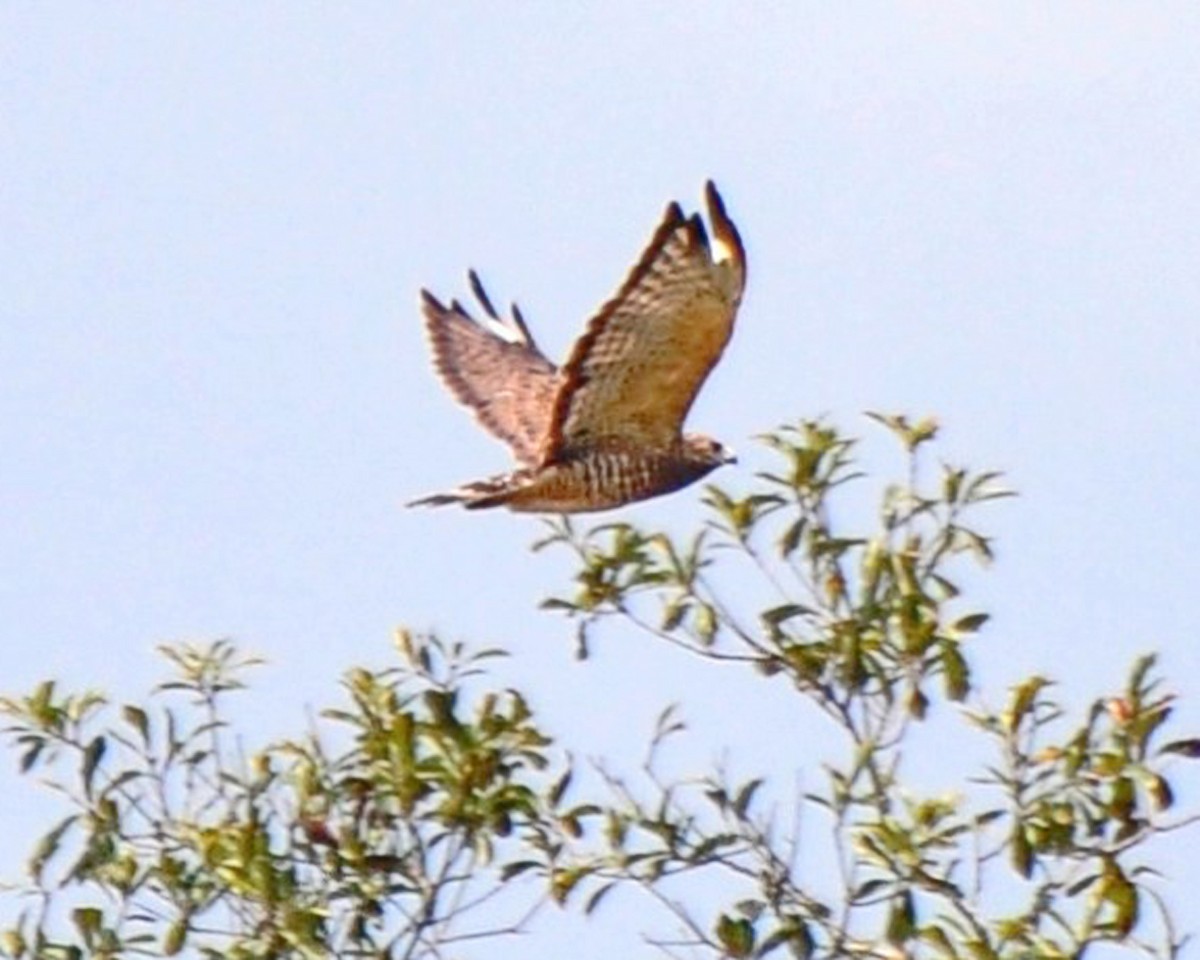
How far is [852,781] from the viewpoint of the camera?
9742 mm

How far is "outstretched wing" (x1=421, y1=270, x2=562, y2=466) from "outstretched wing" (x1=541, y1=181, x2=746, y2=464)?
1.71 ft

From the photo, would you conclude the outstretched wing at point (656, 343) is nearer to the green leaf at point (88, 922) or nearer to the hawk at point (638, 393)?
the hawk at point (638, 393)

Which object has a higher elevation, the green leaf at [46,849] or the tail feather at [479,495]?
the tail feather at [479,495]

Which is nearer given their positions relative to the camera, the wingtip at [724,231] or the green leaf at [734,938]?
the green leaf at [734,938]

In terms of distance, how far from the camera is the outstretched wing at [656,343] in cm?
1214

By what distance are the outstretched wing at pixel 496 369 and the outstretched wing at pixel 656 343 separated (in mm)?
522

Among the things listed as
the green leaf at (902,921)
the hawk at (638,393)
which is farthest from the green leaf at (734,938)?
the hawk at (638,393)

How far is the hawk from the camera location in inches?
480

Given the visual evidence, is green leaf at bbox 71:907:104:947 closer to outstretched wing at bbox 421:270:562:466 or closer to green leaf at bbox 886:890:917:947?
green leaf at bbox 886:890:917:947

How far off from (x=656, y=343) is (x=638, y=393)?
344 mm

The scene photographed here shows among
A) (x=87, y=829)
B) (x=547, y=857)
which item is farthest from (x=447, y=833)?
(x=87, y=829)

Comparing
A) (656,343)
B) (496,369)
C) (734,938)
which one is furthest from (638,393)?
(734,938)

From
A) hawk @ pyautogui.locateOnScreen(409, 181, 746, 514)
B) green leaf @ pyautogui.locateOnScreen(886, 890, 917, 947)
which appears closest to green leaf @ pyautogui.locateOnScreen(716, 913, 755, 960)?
green leaf @ pyautogui.locateOnScreen(886, 890, 917, 947)

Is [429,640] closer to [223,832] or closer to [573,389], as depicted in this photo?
[223,832]
